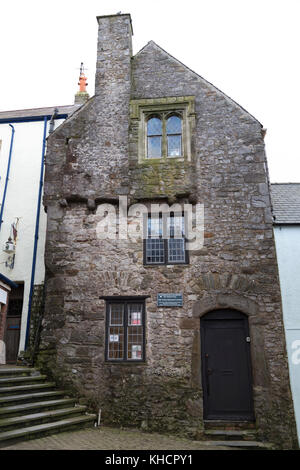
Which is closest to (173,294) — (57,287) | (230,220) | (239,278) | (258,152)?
(239,278)

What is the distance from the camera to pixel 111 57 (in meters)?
11.0

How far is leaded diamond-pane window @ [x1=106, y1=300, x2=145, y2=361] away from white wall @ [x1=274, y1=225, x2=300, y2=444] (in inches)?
130

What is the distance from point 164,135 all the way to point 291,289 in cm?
516

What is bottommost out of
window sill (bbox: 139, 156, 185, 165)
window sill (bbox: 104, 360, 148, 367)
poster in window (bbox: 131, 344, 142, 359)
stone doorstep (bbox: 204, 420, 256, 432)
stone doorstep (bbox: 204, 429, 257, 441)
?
stone doorstep (bbox: 204, 429, 257, 441)

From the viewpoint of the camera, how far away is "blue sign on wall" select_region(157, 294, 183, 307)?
8.71 metres

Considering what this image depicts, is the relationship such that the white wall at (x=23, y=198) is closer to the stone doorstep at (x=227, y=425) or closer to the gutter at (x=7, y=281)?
the gutter at (x=7, y=281)

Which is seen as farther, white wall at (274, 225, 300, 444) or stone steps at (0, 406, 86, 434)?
white wall at (274, 225, 300, 444)

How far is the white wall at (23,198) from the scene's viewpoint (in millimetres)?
11742

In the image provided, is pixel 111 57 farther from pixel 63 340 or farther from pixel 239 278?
pixel 63 340

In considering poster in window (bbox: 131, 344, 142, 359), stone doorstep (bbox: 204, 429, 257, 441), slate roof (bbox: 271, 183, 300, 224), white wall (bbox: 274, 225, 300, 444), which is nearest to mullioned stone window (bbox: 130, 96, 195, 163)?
slate roof (bbox: 271, 183, 300, 224)

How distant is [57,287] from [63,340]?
1.29m

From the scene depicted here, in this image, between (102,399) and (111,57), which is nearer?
(102,399)

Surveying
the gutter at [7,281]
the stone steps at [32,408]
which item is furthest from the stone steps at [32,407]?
the gutter at [7,281]

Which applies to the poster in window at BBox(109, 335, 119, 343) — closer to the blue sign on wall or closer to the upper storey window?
the blue sign on wall
